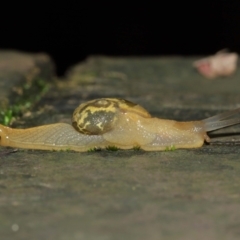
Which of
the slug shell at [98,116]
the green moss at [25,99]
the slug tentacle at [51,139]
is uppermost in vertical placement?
the slug shell at [98,116]

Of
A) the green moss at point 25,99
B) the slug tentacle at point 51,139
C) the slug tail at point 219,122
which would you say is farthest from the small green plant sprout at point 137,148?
the green moss at point 25,99

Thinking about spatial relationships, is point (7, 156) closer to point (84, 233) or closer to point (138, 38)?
point (84, 233)

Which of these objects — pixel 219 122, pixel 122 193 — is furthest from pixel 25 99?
pixel 122 193

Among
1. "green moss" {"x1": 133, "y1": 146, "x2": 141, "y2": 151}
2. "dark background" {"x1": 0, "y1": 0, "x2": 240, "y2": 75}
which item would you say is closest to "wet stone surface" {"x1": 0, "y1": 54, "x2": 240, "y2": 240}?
"green moss" {"x1": 133, "y1": 146, "x2": 141, "y2": 151}

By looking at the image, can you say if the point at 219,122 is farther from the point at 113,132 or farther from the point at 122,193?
the point at 122,193

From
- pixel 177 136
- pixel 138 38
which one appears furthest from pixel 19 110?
pixel 138 38

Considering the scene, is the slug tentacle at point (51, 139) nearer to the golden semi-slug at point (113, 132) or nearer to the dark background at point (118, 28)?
the golden semi-slug at point (113, 132)

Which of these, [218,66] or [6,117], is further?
[218,66]
